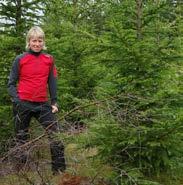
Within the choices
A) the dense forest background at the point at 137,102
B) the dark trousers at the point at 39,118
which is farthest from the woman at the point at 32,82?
the dense forest background at the point at 137,102

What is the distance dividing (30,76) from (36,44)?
0.46 m

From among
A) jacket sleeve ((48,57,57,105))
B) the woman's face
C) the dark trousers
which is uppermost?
the woman's face

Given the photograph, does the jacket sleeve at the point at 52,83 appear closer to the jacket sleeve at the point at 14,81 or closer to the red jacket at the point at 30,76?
the red jacket at the point at 30,76

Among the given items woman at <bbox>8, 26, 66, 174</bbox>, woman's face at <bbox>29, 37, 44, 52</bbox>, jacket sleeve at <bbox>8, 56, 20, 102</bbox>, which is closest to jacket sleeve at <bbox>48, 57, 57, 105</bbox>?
woman at <bbox>8, 26, 66, 174</bbox>

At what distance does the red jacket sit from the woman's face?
0.25 ft

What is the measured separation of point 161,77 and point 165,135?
88 cm

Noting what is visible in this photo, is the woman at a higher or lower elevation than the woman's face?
lower

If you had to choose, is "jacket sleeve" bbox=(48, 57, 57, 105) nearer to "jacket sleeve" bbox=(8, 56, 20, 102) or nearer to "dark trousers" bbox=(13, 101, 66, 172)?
"dark trousers" bbox=(13, 101, 66, 172)

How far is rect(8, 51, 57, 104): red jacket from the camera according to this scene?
662 centimetres

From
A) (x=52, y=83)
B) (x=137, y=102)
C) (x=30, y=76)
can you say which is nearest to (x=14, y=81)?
(x=30, y=76)

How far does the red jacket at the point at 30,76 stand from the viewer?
6.62 m

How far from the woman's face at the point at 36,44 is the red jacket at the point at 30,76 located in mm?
78

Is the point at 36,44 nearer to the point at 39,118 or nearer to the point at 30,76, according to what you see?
the point at 30,76

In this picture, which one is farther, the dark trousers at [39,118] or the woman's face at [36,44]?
the woman's face at [36,44]
